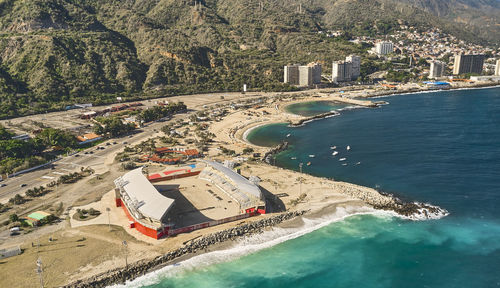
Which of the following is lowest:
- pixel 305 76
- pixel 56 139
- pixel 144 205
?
pixel 144 205

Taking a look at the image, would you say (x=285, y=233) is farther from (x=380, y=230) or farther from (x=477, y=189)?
(x=477, y=189)

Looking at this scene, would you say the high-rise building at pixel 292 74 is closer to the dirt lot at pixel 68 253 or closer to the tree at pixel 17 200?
the tree at pixel 17 200

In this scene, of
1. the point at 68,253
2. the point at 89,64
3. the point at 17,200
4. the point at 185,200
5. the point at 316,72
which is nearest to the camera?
the point at 68,253

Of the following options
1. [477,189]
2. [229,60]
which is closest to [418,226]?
[477,189]

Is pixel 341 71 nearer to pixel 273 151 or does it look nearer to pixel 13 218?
pixel 273 151

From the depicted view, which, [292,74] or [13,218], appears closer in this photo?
[13,218]

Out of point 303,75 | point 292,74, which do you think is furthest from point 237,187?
point 292,74

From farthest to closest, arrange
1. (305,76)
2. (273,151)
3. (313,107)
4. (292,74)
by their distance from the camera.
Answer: (292,74)
(305,76)
(313,107)
(273,151)
